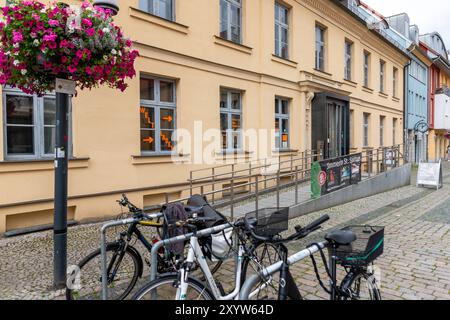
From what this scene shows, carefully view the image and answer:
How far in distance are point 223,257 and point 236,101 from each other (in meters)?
7.29

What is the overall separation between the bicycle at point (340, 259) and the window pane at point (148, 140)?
5466 mm

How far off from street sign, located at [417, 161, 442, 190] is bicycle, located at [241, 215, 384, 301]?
11.5 meters

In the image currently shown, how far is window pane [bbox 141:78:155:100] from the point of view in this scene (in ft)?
25.6

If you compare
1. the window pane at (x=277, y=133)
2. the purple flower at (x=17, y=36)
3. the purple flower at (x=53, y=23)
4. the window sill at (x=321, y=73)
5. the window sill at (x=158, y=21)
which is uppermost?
the window sill at (x=321, y=73)

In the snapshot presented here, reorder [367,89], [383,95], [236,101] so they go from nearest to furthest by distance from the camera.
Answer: [236,101] < [367,89] < [383,95]

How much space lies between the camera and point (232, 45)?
960 centimetres

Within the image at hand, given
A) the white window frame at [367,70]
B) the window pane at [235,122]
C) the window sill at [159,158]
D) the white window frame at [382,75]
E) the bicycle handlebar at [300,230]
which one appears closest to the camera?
the bicycle handlebar at [300,230]

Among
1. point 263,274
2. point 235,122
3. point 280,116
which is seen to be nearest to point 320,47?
point 280,116

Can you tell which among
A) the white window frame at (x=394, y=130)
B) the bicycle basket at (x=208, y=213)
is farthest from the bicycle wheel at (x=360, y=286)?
the white window frame at (x=394, y=130)

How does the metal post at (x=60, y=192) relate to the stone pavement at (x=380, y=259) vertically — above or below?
above

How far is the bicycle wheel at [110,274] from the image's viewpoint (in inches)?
129

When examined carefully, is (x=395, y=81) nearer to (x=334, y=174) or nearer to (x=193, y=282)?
(x=334, y=174)

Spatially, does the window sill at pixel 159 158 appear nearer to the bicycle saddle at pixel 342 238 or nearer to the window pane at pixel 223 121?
the window pane at pixel 223 121
